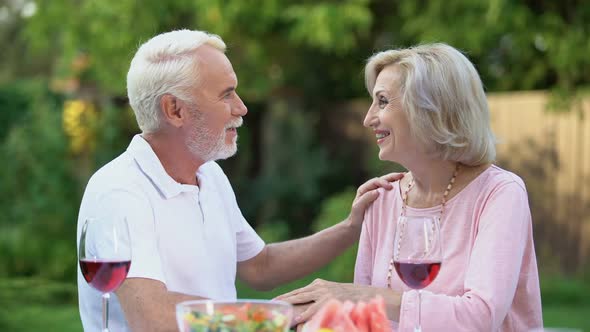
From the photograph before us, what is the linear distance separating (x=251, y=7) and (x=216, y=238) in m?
6.20

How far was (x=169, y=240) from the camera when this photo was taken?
109 inches

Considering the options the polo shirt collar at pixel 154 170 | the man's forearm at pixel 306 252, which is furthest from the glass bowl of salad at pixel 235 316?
the man's forearm at pixel 306 252

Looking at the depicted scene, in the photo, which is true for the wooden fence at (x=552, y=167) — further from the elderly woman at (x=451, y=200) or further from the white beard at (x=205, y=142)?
the white beard at (x=205, y=142)

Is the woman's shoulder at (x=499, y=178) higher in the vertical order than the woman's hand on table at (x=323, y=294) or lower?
higher

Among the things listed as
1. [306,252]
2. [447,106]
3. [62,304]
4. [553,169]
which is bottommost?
[62,304]

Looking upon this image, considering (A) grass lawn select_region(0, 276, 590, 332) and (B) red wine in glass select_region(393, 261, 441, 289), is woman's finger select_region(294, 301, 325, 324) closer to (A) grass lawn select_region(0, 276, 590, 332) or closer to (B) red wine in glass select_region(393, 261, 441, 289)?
(B) red wine in glass select_region(393, 261, 441, 289)

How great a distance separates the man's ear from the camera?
286 centimetres

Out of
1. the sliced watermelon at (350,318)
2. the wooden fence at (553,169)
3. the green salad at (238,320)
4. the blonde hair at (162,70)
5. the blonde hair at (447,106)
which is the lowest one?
the wooden fence at (553,169)

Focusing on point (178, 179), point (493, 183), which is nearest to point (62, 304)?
point (178, 179)

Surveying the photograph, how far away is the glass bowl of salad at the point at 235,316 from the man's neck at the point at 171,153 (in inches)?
44.3

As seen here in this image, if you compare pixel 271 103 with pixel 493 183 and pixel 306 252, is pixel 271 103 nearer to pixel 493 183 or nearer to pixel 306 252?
pixel 306 252

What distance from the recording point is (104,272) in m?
2.03

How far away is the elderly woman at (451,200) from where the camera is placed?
246cm

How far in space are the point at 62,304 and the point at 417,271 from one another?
6.66m
